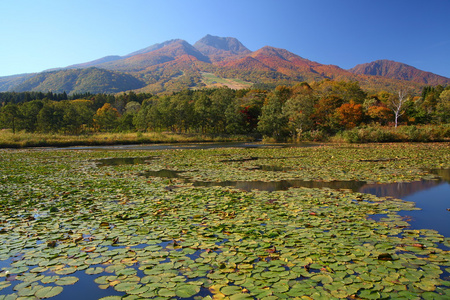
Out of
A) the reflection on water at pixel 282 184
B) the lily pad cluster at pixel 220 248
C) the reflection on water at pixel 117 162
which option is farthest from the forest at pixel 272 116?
the lily pad cluster at pixel 220 248

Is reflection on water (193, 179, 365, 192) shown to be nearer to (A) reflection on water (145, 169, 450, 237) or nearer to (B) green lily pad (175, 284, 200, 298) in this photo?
(A) reflection on water (145, 169, 450, 237)

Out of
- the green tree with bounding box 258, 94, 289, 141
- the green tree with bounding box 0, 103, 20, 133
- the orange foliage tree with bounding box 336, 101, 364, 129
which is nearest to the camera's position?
the orange foliage tree with bounding box 336, 101, 364, 129

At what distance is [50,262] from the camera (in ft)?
14.2

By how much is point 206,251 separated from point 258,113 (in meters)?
65.5

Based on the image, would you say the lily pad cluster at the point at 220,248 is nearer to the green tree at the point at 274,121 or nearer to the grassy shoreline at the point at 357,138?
the grassy shoreline at the point at 357,138

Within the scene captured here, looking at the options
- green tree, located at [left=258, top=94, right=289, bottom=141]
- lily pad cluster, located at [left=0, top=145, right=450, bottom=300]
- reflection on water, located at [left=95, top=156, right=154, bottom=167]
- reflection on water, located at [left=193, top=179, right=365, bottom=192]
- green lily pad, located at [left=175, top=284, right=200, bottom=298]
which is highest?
green tree, located at [left=258, top=94, right=289, bottom=141]

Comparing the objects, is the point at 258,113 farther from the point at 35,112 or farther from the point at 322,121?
the point at 35,112

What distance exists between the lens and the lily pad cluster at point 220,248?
3555 mm

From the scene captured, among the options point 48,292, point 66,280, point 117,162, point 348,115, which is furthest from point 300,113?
point 48,292

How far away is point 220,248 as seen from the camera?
4.85 metres

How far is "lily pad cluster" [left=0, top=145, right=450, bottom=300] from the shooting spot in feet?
11.7

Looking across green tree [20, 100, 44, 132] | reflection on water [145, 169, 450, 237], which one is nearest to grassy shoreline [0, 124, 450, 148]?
green tree [20, 100, 44, 132]

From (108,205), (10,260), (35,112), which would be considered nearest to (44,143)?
(35,112)

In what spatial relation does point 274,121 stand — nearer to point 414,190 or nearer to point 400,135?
point 400,135
